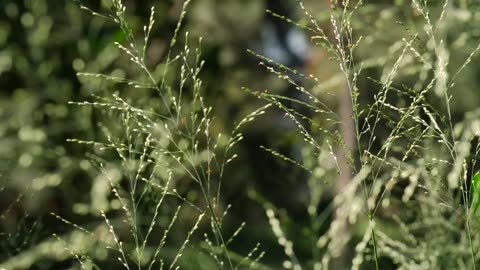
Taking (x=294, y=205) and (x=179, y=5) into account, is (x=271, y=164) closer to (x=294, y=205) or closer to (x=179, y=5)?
(x=294, y=205)

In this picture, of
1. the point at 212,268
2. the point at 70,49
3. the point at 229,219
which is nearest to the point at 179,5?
the point at 70,49

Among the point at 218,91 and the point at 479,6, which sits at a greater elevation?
the point at 479,6

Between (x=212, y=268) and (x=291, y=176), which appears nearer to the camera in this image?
(x=212, y=268)

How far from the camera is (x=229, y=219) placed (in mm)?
6523

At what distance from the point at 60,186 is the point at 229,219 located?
8.13 feet

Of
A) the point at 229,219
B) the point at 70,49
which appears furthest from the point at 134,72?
A: the point at 229,219

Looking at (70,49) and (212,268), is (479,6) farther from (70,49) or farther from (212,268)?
(70,49)

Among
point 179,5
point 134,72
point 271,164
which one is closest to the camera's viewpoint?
point 134,72

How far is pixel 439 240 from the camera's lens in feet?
8.79

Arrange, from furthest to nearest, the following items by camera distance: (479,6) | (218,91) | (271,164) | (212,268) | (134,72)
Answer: (271,164) < (218,91) < (134,72) < (212,268) < (479,6)

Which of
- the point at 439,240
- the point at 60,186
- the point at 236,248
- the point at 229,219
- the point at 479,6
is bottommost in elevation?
the point at 236,248

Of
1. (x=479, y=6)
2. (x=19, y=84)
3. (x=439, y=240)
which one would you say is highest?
(x=479, y=6)

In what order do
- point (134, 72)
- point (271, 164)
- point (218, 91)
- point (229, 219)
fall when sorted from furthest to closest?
point (271, 164) → point (229, 219) → point (218, 91) → point (134, 72)

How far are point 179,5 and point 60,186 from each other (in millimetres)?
1343
